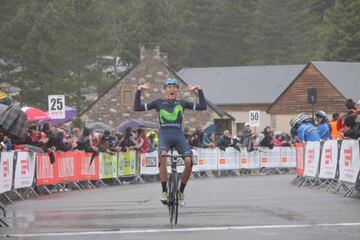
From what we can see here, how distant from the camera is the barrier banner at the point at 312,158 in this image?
24547mm

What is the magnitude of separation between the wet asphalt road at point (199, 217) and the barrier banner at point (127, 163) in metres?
9.47

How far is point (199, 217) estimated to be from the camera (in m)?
15.2

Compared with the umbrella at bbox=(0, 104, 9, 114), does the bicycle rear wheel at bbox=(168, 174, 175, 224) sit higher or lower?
lower

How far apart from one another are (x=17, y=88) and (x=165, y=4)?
2727cm

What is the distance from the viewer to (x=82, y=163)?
28078 millimetres

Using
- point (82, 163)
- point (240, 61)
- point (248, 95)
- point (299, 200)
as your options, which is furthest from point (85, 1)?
point (299, 200)

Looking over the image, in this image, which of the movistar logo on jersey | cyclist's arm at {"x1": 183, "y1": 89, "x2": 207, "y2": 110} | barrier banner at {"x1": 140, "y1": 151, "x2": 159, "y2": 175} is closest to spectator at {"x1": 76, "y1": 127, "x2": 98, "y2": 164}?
barrier banner at {"x1": 140, "y1": 151, "x2": 159, "y2": 175}

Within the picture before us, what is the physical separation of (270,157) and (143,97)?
33351 mm

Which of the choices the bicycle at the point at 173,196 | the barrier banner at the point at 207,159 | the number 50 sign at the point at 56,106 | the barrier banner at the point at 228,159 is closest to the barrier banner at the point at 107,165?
the number 50 sign at the point at 56,106

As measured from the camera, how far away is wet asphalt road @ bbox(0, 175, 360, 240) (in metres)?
12.7

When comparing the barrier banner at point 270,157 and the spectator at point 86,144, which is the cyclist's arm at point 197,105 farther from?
the barrier banner at point 270,157

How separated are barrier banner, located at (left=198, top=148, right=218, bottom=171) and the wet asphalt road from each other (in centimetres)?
1575

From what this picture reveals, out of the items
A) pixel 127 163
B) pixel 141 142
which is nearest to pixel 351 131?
pixel 127 163

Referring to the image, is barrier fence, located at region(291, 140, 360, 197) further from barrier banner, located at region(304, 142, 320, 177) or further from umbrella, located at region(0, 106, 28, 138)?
umbrella, located at region(0, 106, 28, 138)
